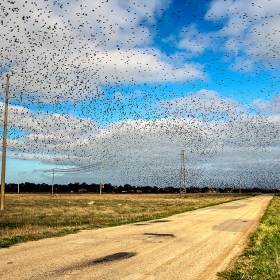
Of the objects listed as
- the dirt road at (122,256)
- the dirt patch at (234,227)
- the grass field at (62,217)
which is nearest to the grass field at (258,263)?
the dirt road at (122,256)

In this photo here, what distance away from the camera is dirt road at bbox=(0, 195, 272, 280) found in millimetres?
8039

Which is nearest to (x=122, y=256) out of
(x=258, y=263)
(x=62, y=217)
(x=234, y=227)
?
(x=258, y=263)

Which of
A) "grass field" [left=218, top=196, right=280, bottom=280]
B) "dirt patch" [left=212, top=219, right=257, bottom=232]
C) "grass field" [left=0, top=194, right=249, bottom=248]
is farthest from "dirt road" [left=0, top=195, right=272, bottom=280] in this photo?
"dirt patch" [left=212, top=219, right=257, bottom=232]

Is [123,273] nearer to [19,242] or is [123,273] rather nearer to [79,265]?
[79,265]

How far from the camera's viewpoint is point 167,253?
1086 centimetres

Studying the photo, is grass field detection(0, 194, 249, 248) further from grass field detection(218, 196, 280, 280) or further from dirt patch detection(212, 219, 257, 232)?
grass field detection(218, 196, 280, 280)

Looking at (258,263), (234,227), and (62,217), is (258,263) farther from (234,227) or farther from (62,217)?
(62,217)

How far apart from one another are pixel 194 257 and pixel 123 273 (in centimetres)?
314

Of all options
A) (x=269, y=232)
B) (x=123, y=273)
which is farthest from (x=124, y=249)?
(x=269, y=232)

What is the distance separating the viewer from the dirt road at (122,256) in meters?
8.04

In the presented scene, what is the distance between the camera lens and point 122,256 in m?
10.2

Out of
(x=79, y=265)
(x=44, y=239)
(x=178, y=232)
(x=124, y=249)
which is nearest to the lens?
(x=79, y=265)

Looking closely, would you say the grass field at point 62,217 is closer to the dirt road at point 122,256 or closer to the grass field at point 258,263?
the dirt road at point 122,256

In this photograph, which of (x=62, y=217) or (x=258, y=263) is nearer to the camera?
(x=258, y=263)
